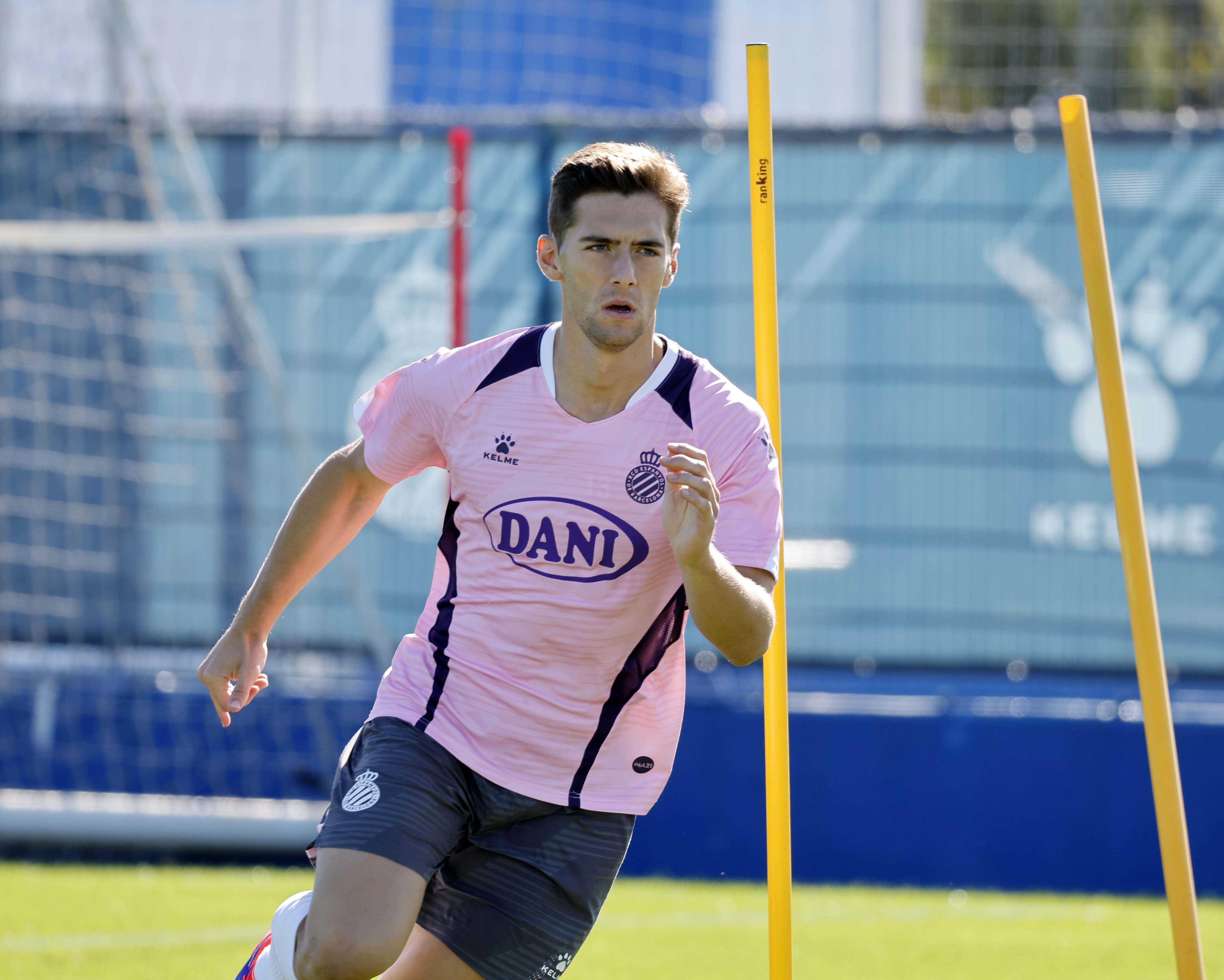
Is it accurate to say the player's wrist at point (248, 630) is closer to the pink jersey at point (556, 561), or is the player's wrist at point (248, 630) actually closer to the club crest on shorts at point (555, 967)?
the pink jersey at point (556, 561)

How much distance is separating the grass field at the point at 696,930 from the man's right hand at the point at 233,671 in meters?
2.06

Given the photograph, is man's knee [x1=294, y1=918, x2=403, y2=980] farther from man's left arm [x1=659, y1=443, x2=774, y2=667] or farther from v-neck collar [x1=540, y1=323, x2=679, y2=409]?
v-neck collar [x1=540, y1=323, x2=679, y2=409]

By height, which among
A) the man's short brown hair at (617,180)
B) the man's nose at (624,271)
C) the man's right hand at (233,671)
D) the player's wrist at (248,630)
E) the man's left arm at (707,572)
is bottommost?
the man's right hand at (233,671)

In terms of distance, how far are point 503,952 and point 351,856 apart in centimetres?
42

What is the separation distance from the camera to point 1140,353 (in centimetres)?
720

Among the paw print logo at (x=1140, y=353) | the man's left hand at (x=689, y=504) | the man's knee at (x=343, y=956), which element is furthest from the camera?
the paw print logo at (x=1140, y=353)

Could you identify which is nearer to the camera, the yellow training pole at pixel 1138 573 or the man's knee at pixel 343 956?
the man's knee at pixel 343 956

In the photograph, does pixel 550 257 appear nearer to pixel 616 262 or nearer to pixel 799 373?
pixel 616 262

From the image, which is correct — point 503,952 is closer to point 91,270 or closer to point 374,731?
point 374,731

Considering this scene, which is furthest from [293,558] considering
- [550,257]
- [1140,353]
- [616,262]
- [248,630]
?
[1140,353]

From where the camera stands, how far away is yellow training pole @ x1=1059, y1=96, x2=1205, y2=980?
3109mm

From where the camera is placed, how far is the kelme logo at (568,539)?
3139 millimetres

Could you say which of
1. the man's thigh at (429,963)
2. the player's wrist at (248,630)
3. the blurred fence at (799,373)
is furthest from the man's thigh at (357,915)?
the blurred fence at (799,373)

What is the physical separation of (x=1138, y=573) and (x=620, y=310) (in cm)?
123
